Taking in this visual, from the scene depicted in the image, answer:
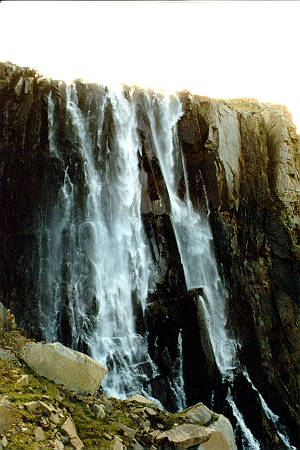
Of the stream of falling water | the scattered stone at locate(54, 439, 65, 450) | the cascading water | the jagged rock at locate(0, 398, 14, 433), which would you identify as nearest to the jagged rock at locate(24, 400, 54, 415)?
the jagged rock at locate(0, 398, 14, 433)

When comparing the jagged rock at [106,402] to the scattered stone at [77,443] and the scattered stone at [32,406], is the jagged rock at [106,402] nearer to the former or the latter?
the scattered stone at [77,443]

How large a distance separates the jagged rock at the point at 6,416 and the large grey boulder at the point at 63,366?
2305 millimetres

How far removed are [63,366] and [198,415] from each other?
3563 millimetres

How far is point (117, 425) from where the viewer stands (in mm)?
9883

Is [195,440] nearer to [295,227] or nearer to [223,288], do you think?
[223,288]

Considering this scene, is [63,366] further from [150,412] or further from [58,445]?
[58,445]

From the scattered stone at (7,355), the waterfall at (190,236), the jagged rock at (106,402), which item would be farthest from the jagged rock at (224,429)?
the waterfall at (190,236)

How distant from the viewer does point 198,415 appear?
11250 mm

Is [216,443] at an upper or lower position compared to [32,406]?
lower

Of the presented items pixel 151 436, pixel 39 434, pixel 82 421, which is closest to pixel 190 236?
pixel 151 436

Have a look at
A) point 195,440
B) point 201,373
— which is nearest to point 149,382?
point 201,373

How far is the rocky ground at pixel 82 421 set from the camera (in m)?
8.07

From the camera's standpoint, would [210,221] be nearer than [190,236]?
No

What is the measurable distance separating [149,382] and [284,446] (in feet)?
21.5
